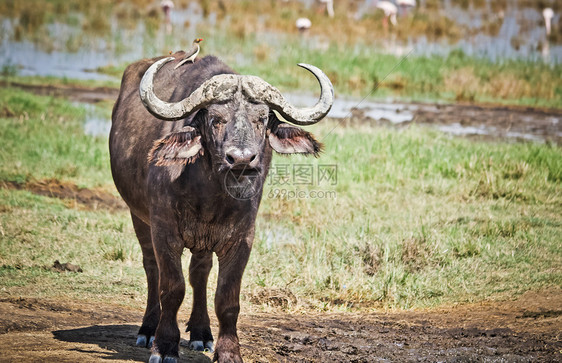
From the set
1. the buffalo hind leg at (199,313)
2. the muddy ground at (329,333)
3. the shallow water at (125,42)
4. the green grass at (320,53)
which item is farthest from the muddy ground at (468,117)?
the buffalo hind leg at (199,313)

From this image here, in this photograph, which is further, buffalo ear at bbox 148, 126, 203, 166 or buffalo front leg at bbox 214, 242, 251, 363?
buffalo front leg at bbox 214, 242, 251, 363

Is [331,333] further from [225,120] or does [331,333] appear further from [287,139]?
[225,120]

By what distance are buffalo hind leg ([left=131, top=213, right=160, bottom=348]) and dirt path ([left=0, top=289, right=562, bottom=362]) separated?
0.11m

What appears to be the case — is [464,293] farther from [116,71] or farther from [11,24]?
[11,24]

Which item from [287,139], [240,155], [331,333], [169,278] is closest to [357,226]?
[331,333]

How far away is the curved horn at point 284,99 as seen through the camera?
16.7 ft

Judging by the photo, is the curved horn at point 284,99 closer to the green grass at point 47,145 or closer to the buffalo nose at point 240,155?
the buffalo nose at point 240,155

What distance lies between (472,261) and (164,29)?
14.7 m

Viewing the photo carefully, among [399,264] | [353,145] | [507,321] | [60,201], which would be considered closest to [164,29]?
[353,145]

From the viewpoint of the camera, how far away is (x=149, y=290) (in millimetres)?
6109

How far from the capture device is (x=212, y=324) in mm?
6305

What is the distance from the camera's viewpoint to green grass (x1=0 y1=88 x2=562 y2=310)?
24.0ft

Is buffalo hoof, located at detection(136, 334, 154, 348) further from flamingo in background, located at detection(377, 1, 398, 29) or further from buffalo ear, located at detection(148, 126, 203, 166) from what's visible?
flamingo in background, located at detection(377, 1, 398, 29)

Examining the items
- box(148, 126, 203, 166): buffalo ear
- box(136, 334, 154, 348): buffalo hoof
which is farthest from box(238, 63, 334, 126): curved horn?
box(136, 334, 154, 348): buffalo hoof
